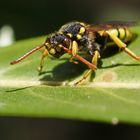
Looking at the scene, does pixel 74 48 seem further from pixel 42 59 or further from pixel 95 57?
pixel 42 59

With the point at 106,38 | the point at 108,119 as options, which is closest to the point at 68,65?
the point at 106,38

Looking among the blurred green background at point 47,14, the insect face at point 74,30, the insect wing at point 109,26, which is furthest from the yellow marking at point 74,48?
the blurred green background at point 47,14

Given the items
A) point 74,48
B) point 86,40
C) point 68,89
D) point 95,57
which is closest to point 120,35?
point 86,40

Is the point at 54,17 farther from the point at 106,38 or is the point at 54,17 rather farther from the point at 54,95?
the point at 54,95

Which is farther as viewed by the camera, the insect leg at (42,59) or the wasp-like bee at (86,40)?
the insect leg at (42,59)

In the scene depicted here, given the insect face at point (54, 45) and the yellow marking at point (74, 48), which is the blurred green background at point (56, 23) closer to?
the yellow marking at point (74, 48)

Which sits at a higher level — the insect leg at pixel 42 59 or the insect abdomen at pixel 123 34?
the insect abdomen at pixel 123 34
